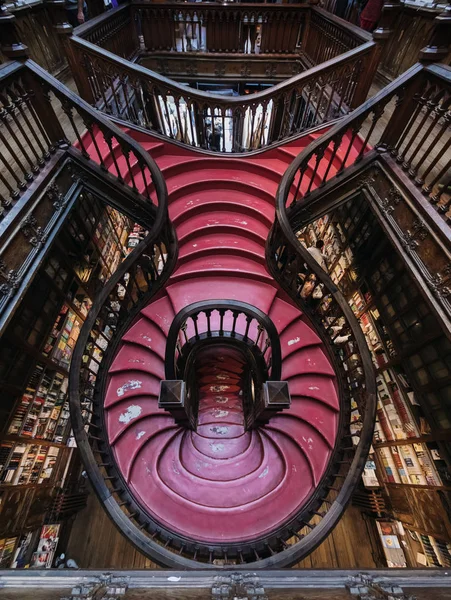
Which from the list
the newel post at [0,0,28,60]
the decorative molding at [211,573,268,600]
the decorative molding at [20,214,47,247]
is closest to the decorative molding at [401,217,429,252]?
the decorative molding at [211,573,268,600]

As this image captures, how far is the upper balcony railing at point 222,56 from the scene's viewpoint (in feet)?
11.3

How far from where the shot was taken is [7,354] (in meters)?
3.16

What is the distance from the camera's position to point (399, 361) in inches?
151

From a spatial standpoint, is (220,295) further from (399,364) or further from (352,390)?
(399,364)

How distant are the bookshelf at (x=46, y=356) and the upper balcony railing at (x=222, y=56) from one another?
1659mm

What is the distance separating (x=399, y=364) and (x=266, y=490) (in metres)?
2.37

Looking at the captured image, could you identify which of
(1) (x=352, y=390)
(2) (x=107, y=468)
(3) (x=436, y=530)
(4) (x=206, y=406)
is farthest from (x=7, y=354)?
(3) (x=436, y=530)

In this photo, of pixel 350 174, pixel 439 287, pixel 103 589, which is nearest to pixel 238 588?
pixel 103 589

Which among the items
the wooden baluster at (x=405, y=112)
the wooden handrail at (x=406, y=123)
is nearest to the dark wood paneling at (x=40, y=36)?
the wooden handrail at (x=406, y=123)

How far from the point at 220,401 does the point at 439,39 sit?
489cm

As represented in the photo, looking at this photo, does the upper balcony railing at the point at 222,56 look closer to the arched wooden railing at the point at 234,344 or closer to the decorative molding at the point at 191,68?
the decorative molding at the point at 191,68

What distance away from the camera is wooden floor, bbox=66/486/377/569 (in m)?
3.86

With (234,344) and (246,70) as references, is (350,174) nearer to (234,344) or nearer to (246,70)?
(234,344)

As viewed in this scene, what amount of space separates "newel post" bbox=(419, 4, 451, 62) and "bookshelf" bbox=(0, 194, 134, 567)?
374 cm
